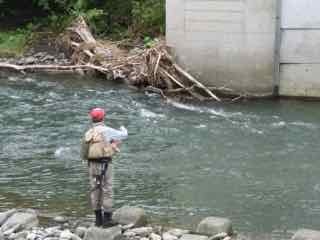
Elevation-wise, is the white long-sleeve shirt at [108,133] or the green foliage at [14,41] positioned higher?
the white long-sleeve shirt at [108,133]

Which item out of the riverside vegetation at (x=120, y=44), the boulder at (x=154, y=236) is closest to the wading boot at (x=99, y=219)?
the boulder at (x=154, y=236)

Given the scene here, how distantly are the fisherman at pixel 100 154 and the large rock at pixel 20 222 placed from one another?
98 centimetres

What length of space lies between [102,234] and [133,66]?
13.1 meters

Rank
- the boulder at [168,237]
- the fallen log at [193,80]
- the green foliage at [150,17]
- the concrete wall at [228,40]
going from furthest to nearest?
1. the green foliage at [150,17]
2. the fallen log at [193,80]
3. the concrete wall at [228,40]
4. the boulder at [168,237]

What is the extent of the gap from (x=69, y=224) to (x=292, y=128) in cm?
816

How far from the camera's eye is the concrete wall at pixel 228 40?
1978 centimetres

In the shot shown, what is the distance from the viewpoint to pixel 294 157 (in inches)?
560

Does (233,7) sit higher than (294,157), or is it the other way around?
(233,7)

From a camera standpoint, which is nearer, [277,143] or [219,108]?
[277,143]

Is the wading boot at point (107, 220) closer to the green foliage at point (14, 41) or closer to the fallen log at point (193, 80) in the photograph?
the fallen log at point (193, 80)

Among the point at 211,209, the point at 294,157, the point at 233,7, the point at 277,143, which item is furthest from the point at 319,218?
the point at 233,7

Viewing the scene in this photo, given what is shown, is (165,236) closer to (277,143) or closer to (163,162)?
(163,162)

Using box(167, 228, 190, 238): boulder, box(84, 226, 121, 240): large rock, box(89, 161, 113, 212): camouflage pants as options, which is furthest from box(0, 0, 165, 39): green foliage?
box(84, 226, 121, 240): large rock

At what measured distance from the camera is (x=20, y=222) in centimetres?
959
